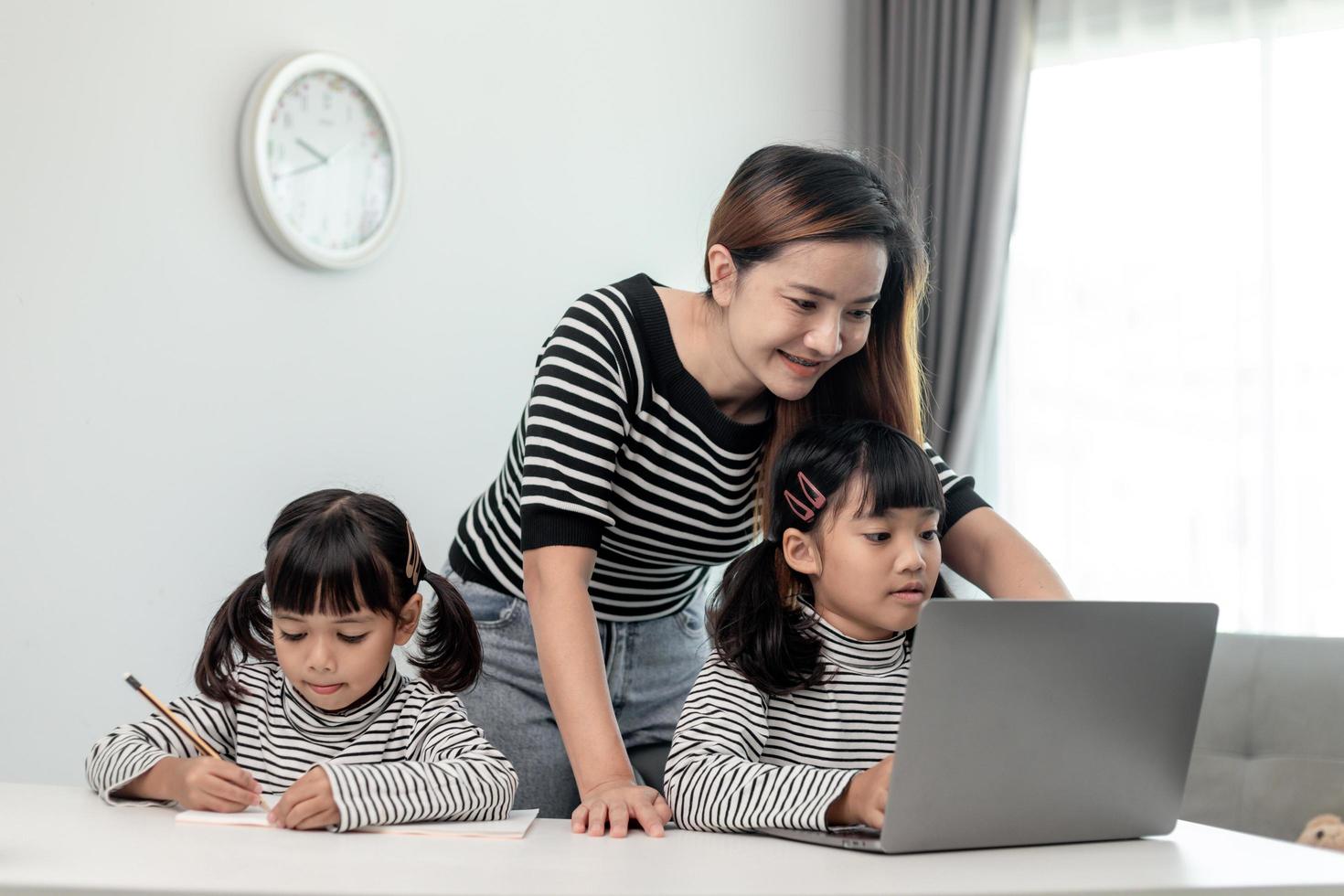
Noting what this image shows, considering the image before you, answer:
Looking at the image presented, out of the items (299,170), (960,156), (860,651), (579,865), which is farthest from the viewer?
(960,156)

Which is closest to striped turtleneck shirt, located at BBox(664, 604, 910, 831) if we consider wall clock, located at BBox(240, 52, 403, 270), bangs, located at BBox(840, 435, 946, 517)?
bangs, located at BBox(840, 435, 946, 517)

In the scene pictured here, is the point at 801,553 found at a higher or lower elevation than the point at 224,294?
lower

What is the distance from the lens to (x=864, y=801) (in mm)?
988

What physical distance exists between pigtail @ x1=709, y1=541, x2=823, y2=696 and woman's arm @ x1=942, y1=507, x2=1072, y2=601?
22 centimetres

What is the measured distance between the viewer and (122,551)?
6.79 feet

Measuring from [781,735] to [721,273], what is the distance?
51cm

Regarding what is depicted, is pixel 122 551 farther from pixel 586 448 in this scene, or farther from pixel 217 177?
pixel 586 448

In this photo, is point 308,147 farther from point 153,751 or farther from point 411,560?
point 153,751

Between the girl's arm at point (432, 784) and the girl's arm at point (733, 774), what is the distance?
15 centimetres

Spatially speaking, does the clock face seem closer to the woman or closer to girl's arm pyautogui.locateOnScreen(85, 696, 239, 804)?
the woman

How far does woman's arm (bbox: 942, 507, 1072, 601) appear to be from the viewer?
1.37 metres

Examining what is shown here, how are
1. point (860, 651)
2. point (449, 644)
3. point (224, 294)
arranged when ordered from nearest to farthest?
1. point (860, 651)
2. point (449, 644)
3. point (224, 294)

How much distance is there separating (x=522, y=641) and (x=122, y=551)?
88 centimetres

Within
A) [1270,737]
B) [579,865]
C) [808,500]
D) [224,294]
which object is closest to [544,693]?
[808,500]
